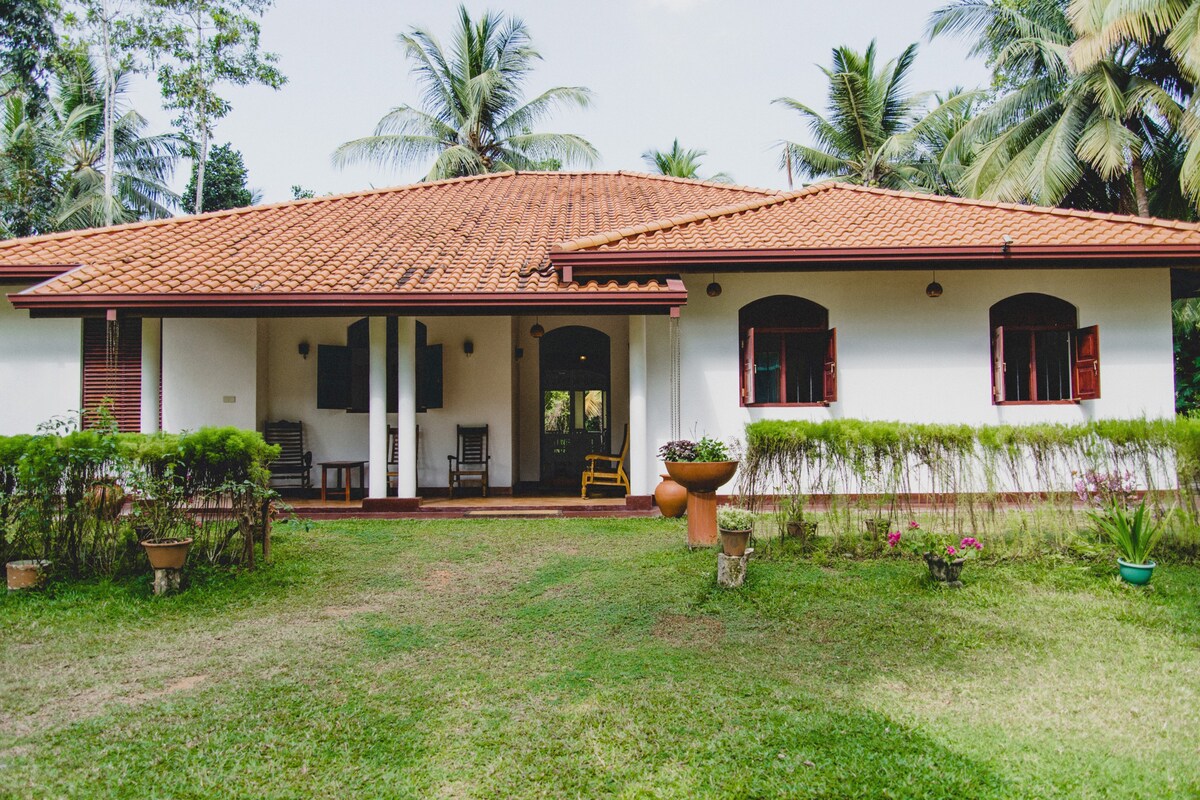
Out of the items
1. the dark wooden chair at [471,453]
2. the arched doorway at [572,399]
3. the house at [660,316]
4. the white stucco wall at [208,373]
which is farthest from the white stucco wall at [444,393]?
the arched doorway at [572,399]

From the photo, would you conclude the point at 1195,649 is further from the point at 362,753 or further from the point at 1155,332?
the point at 1155,332

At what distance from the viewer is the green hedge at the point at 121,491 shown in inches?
215

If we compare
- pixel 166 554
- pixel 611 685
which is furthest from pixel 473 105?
pixel 611 685

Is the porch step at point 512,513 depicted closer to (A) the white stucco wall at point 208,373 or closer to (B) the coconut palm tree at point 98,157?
(A) the white stucco wall at point 208,373

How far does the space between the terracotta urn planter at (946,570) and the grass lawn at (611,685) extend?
12cm

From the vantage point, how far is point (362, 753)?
115 inches

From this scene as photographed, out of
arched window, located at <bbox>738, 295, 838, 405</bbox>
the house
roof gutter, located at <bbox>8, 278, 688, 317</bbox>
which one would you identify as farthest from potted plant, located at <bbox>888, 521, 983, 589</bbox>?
roof gutter, located at <bbox>8, 278, 688, 317</bbox>

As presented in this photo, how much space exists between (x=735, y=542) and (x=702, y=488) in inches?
51.6

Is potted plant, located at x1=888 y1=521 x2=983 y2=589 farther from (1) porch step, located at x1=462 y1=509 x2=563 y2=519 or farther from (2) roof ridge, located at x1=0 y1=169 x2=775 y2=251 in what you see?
(2) roof ridge, located at x1=0 y1=169 x2=775 y2=251

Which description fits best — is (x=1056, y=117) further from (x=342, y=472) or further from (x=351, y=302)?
(x=342, y=472)

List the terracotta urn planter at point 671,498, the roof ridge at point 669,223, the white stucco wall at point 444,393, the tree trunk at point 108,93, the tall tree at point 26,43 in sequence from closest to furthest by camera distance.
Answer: the terracotta urn planter at point 671,498 < the roof ridge at point 669,223 < the white stucco wall at point 444,393 < the tall tree at point 26,43 < the tree trunk at point 108,93

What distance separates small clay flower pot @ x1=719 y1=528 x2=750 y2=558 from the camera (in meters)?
5.34

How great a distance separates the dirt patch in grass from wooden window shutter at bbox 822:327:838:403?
17.6 ft

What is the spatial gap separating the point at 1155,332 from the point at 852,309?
3842 mm
